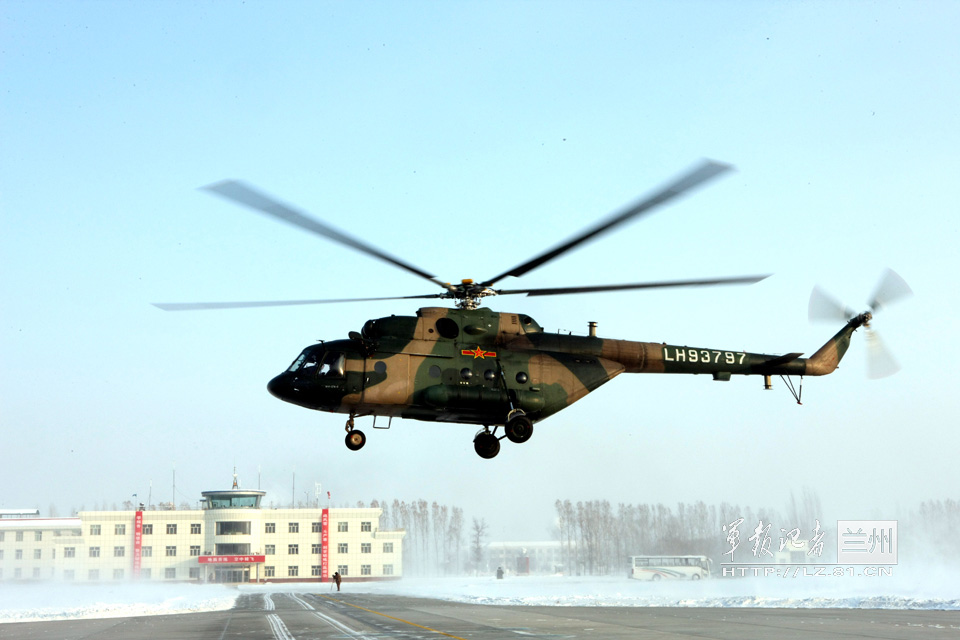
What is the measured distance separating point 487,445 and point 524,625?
12.1 meters

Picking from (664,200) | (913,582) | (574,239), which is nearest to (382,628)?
(574,239)

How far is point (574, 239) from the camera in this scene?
1686cm

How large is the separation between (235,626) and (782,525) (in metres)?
106

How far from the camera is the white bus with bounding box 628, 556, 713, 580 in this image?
80.3 m

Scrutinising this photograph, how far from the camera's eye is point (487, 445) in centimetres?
2039

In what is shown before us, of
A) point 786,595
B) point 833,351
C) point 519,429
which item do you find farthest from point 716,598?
point 519,429

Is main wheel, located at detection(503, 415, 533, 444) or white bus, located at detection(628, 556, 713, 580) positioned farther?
white bus, located at detection(628, 556, 713, 580)

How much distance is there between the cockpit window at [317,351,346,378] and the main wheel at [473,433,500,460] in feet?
12.3

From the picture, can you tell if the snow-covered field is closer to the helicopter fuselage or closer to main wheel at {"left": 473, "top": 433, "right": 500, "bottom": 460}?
the helicopter fuselage

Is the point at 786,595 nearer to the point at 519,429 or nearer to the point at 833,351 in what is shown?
the point at 833,351

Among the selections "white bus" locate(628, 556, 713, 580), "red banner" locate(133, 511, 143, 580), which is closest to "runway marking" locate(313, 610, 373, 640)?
"white bus" locate(628, 556, 713, 580)

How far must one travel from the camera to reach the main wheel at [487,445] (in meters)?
20.4

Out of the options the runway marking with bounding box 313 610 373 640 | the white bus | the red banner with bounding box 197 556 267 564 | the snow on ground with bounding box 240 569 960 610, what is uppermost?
the runway marking with bounding box 313 610 373 640

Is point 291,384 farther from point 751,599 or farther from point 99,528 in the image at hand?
point 99,528
